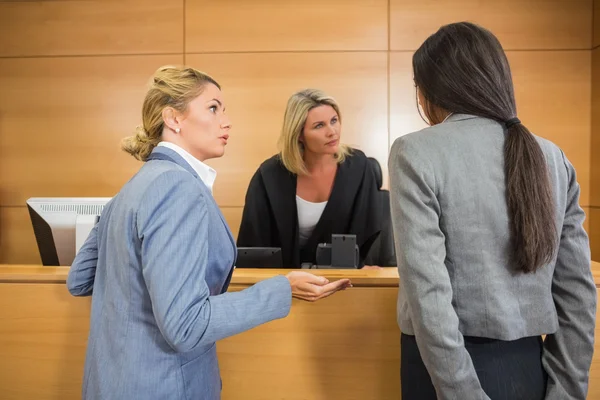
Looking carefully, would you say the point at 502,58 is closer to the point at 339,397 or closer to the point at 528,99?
the point at 339,397

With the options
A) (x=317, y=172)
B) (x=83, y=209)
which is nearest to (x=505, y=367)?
(x=83, y=209)

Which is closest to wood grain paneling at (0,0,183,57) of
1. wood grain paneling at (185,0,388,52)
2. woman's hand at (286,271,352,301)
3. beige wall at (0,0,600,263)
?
beige wall at (0,0,600,263)

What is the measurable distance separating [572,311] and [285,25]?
312 centimetres

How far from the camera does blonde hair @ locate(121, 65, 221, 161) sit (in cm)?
124

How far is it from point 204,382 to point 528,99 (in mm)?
3357

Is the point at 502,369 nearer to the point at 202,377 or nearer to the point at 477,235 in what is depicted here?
the point at 477,235

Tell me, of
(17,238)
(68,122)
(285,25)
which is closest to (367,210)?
(285,25)

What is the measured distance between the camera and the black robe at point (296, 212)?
2.80m

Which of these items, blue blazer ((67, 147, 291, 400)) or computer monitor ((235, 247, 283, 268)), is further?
computer monitor ((235, 247, 283, 268))

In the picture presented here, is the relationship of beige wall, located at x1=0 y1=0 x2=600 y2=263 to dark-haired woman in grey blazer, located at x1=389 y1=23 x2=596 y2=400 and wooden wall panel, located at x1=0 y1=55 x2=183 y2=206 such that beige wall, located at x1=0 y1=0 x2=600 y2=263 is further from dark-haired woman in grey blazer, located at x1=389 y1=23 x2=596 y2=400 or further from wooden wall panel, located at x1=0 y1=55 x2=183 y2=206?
dark-haired woman in grey blazer, located at x1=389 y1=23 x2=596 y2=400

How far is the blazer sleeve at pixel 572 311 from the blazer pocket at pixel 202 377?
72cm

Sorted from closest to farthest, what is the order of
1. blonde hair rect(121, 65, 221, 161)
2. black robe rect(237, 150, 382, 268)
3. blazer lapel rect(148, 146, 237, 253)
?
blazer lapel rect(148, 146, 237, 253)
blonde hair rect(121, 65, 221, 161)
black robe rect(237, 150, 382, 268)

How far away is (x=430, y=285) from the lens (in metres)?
0.96

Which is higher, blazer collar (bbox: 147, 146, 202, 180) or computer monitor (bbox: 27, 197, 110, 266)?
blazer collar (bbox: 147, 146, 202, 180)
